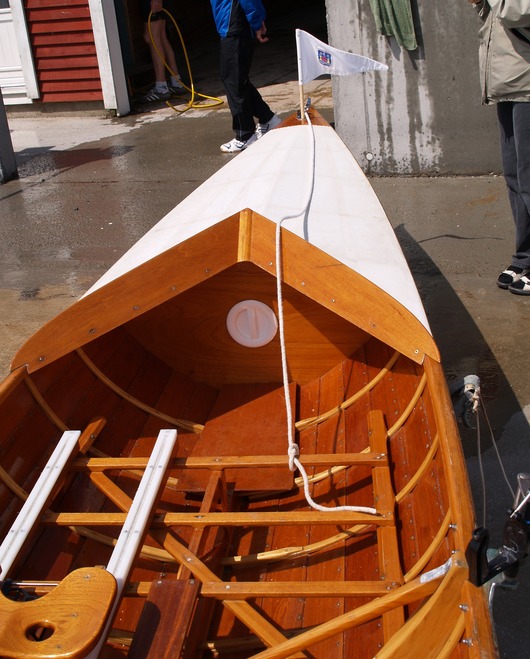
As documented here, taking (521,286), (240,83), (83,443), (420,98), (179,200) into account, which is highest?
(240,83)

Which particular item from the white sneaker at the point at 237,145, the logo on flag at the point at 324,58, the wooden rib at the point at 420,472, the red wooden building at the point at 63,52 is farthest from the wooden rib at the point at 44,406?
the red wooden building at the point at 63,52

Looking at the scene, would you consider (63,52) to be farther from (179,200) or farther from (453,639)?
(453,639)

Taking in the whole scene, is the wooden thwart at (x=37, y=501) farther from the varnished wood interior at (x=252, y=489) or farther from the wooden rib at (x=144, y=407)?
the wooden rib at (x=144, y=407)

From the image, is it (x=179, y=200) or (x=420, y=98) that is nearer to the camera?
(x=420, y=98)

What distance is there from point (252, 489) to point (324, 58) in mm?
3218

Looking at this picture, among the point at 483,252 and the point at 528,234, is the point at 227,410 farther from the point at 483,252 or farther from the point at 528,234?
the point at 483,252

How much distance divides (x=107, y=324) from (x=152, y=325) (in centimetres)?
88

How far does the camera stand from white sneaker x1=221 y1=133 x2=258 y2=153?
8844mm

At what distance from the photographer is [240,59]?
27.1ft

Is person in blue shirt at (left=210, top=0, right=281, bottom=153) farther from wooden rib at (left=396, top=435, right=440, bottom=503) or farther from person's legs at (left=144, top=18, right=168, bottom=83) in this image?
wooden rib at (left=396, top=435, right=440, bottom=503)

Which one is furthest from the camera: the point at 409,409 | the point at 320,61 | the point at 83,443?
the point at 320,61

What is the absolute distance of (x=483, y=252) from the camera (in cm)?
595

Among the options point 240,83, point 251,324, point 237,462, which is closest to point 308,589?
point 237,462

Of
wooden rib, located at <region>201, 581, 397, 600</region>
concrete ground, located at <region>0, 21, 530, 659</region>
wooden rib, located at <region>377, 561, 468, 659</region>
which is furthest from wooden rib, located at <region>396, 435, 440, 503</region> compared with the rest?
wooden rib, located at <region>377, 561, 468, 659</region>
